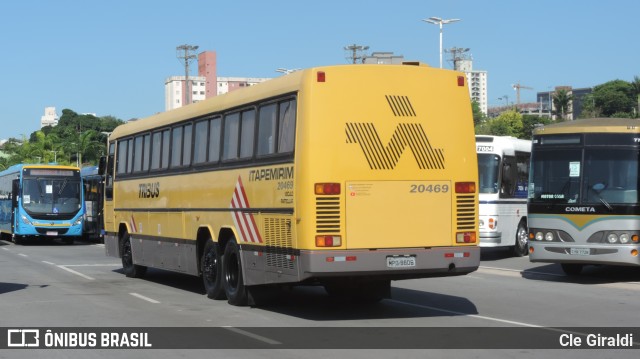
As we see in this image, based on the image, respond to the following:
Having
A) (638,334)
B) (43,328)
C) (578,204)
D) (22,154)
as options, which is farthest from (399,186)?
(22,154)

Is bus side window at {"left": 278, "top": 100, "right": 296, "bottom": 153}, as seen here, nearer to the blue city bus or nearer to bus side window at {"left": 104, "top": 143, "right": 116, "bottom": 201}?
bus side window at {"left": 104, "top": 143, "right": 116, "bottom": 201}

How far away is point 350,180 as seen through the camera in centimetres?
1263

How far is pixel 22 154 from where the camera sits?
10744 centimetres

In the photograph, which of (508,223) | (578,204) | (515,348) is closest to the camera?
(515,348)

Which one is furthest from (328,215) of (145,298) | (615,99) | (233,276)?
(615,99)

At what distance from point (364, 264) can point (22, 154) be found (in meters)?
100

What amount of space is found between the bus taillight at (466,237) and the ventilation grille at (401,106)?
1724mm

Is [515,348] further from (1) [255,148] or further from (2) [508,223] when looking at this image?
(2) [508,223]

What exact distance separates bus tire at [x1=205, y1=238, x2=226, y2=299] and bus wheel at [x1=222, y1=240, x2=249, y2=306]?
10.1 inches

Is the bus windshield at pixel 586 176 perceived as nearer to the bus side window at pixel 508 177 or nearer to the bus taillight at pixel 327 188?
the bus side window at pixel 508 177

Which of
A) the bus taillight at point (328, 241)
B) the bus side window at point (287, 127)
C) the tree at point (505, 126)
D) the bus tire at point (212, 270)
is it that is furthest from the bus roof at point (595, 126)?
the tree at point (505, 126)

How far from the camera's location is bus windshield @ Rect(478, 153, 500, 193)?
1030 inches

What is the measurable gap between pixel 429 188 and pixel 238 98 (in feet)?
11.6

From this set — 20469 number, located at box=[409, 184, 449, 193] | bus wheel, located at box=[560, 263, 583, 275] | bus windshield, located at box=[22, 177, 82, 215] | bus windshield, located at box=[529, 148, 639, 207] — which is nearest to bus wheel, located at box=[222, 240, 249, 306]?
20469 number, located at box=[409, 184, 449, 193]
